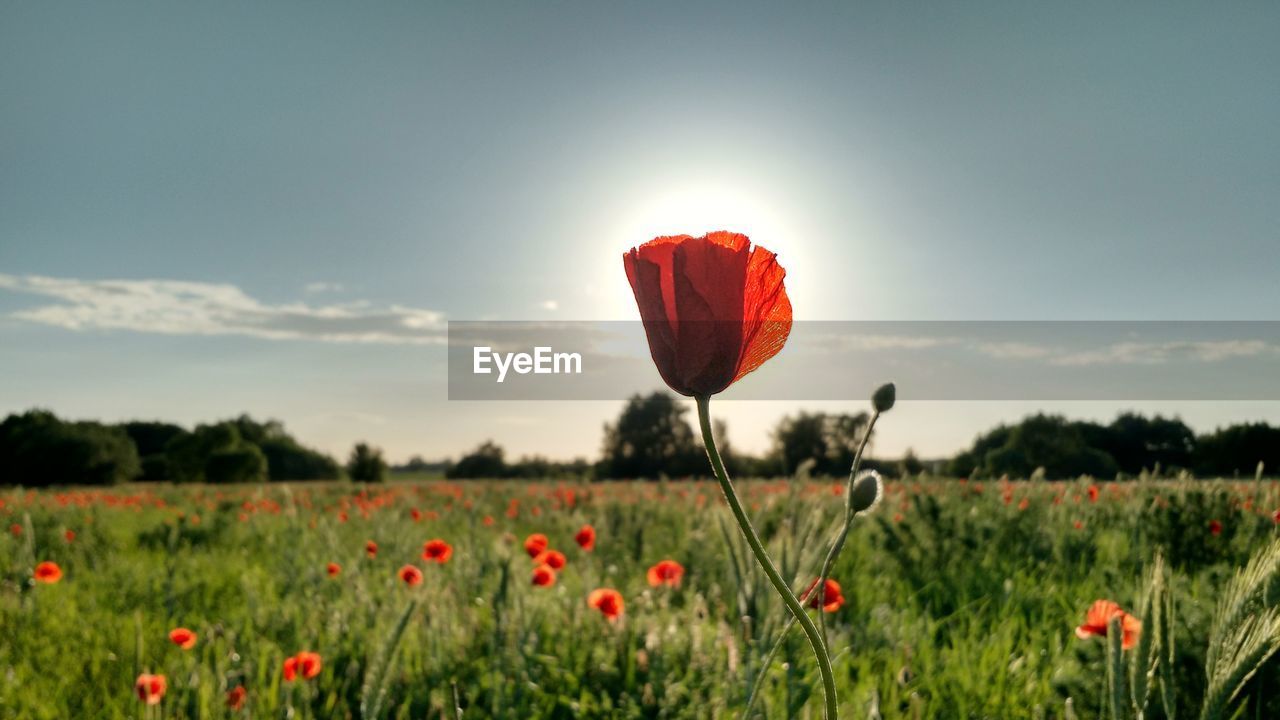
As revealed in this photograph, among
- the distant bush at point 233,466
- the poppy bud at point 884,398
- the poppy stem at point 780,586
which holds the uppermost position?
the poppy bud at point 884,398

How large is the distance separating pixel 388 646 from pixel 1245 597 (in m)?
1.08

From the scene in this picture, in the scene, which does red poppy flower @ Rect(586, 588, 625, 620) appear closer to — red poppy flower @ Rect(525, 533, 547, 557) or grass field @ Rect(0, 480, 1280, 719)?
grass field @ Rect(0, 480, 1280, 719)

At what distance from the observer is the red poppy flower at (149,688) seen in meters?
2.05

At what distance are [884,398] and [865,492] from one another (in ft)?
0.35

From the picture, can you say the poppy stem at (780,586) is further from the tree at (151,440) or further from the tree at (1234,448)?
the tree at (151,440)

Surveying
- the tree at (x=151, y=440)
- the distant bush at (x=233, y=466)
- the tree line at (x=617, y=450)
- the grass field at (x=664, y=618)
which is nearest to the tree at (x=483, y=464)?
the tree line at (x=617, y=450)

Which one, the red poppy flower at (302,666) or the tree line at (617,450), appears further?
the tree line at (617,450)

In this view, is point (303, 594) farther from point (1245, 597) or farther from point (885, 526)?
point (1245, 597)

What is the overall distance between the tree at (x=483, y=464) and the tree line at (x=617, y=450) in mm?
54

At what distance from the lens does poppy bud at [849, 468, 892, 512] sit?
68cm

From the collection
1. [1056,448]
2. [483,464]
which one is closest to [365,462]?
[483,464]

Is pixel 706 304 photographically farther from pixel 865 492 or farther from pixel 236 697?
pixel 236 697

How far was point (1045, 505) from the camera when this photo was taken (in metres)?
5.21

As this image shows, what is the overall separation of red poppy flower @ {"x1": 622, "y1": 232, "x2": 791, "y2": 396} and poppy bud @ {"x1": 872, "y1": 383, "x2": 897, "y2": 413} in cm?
16
